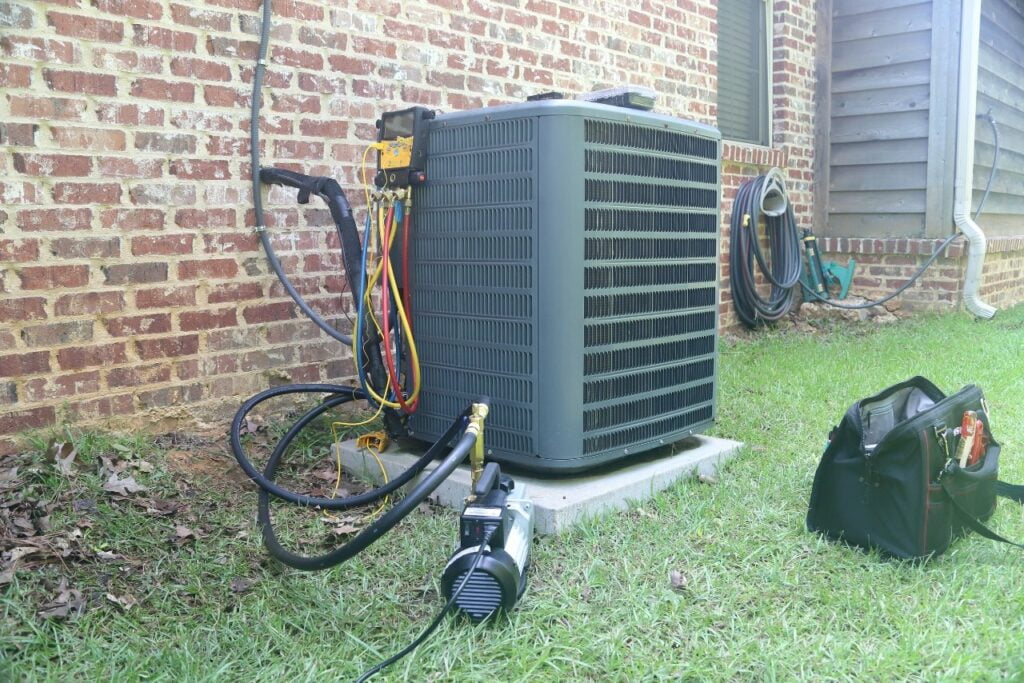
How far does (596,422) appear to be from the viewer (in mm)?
2471

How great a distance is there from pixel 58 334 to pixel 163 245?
0.40 m

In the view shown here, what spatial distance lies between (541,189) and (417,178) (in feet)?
1.41

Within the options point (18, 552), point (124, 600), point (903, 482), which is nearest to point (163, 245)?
point (18, 552)

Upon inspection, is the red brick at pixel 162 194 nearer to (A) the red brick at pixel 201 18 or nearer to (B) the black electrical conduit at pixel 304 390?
(B) the black electrical conduit at pixel 304 390

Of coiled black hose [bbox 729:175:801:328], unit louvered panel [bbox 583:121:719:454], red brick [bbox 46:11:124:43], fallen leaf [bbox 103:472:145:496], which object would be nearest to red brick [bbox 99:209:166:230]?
red brick [bbox 46:11:124:43]

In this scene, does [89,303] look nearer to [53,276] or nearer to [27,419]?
[53,276]

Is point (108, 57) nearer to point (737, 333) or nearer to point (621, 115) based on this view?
point (621, 115)

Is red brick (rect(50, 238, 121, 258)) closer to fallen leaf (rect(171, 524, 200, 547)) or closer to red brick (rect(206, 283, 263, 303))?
red brick (rect(206, 283, 263, 303))

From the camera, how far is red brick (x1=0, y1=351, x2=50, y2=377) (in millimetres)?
2352

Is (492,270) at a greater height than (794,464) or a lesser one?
greater

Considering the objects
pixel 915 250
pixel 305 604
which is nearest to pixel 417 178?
pixel 305 604

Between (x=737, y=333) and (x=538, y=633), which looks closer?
(x=538, y=633)

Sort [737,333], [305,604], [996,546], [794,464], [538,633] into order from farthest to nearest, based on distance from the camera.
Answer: [737,333] < [794,464] < [996,546] < [305,604] < [538,633]

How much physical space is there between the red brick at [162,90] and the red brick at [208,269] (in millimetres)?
485
